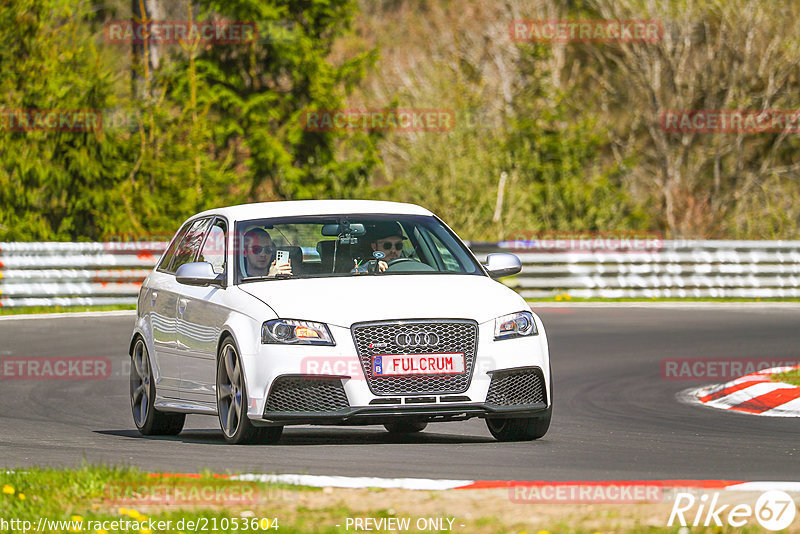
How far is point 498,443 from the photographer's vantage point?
34.3ft

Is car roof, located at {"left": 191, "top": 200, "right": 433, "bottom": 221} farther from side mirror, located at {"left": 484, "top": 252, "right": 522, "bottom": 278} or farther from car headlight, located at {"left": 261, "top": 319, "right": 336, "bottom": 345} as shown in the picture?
car headlight, located at {"left": 261, "top": 319, "right": 336, "bottom": 345}

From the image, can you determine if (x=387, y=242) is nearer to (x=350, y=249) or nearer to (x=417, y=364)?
(x=350, y=249)

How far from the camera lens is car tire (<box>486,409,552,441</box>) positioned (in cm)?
1046

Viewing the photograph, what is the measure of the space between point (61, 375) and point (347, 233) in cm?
682

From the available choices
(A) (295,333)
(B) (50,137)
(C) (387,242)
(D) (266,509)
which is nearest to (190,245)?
(C) (387,242)

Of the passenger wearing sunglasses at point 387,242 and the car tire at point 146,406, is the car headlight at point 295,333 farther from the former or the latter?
the car tire at point 146,406

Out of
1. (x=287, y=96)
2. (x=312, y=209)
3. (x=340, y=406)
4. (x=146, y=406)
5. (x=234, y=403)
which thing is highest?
(x=312, y=209)

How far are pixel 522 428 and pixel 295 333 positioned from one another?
182 cm

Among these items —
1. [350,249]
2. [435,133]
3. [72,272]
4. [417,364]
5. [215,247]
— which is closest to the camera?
[417,364]

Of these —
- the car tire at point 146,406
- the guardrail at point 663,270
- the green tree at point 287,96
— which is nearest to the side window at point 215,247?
the car tire at point 146,406

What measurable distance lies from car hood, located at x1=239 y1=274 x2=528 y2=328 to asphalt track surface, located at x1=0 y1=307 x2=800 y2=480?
2.75 ft

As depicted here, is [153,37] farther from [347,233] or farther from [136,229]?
[347,233]

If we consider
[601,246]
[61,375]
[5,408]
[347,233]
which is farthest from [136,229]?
[347,233]

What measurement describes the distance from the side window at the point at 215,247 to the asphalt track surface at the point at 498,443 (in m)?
1.22
